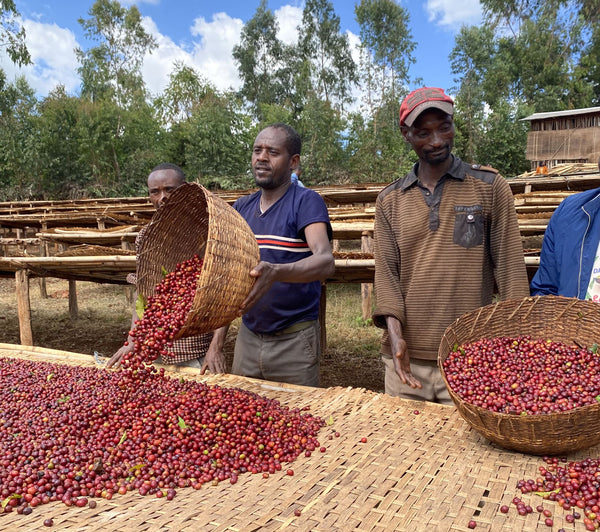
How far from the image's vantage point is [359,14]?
25578 mm

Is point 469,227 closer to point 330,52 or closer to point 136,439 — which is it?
point 136,439

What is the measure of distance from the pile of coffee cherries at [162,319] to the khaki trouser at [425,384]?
1049mm

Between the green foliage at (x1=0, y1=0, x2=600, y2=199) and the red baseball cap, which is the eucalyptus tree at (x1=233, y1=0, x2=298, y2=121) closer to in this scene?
the green foliage at (x1=0, y1=0, x2=600, y2=199)

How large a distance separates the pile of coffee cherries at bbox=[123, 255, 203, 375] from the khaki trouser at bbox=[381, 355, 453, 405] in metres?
1.05

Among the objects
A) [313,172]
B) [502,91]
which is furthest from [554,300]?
[502,91]

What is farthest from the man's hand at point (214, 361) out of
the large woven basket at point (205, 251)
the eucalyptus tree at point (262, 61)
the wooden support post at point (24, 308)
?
the eucalyptus tree at point (262, 61)

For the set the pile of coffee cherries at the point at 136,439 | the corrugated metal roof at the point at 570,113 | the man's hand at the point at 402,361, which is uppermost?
the corrugated metal roof at the point at 570,113

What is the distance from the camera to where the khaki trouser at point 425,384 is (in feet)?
7.77

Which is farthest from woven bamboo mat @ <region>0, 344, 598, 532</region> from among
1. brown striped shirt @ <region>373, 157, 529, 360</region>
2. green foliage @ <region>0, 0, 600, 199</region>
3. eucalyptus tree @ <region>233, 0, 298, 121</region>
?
eucalyptus tree @ <region>233, 0, 298, 121</region>

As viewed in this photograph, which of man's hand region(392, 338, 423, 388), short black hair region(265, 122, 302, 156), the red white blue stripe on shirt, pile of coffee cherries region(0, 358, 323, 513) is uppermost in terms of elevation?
short black hair region(265, 122, 302, 156)

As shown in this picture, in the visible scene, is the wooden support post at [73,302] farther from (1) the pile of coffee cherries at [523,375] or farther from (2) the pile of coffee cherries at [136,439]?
(1) the pile of coffee cherries at [523,375]

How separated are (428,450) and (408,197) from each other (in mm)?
1132

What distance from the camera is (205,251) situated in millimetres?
1958

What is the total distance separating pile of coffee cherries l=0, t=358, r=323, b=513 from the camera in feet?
5.29
